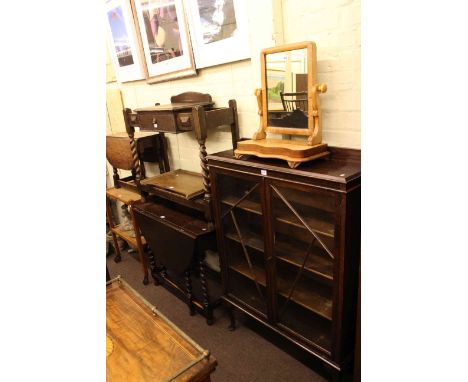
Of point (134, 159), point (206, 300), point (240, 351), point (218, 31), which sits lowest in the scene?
point (240, 351)

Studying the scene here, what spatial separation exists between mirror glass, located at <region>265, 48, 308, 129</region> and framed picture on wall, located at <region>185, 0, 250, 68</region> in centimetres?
32

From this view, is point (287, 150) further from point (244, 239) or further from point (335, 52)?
point (244, 239)

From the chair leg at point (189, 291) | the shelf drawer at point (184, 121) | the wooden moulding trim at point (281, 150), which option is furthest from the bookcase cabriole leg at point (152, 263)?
the wooden moulding trim at point (281, 150)

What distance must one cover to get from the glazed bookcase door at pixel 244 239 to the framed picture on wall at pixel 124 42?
152 centimetres

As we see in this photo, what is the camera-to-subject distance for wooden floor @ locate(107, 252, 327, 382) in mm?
1781

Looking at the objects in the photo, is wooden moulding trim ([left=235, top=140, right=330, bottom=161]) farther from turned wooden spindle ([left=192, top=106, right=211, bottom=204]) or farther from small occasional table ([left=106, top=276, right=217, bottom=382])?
small occasional table ([left=106, top=276, right=217, bottom=382])

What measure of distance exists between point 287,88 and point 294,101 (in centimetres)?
7

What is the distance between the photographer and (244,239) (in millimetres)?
1821

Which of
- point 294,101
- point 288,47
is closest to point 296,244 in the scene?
point 294,101

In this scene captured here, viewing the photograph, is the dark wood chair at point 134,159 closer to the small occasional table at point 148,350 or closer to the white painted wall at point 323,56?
the white painted wall at point 323,56

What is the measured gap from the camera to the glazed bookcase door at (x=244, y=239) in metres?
1.69
